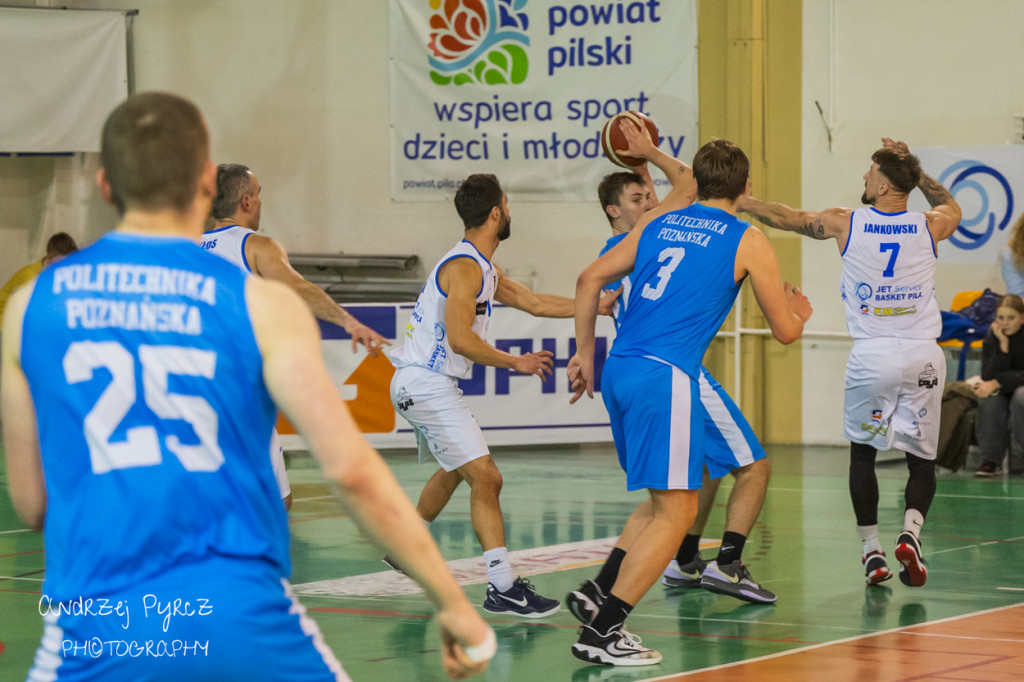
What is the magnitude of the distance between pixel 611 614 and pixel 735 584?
149cm

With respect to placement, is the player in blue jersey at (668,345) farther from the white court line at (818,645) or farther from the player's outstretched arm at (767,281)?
the white court line at (818,645)

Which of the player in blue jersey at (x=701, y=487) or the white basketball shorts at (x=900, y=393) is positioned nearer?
the player in blue jersey at (x=701, y=487)

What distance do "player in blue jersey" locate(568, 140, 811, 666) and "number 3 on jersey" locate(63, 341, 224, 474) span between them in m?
3.32

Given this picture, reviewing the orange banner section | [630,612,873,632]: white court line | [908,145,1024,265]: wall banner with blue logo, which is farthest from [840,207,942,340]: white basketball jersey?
[908,145,1024,265]: wall banner with blue logo

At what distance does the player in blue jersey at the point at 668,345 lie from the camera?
5410 mm

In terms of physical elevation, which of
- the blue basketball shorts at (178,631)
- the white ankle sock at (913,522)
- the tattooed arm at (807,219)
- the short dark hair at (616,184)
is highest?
the short dark hair at (616,184)

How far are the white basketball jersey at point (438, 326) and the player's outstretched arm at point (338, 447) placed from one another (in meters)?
4.37

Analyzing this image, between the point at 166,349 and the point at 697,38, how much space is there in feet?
41.3

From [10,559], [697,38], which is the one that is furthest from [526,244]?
[10,559]

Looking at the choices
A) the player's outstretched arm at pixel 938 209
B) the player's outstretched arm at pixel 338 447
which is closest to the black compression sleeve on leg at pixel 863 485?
the player's outstretched arm at pixel 938 209

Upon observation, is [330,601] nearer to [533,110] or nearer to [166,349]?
[166,349]

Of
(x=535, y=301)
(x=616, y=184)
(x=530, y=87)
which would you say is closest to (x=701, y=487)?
(x=535, y=301)

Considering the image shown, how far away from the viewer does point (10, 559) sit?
8250 mm

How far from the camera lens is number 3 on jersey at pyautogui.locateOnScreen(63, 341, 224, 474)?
86.7 inches
